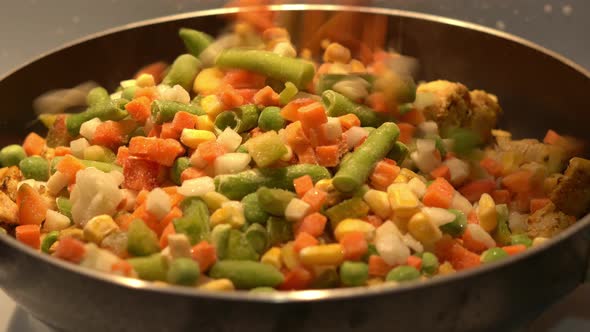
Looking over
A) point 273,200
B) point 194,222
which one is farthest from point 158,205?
point 273,200

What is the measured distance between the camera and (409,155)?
4.71 ft

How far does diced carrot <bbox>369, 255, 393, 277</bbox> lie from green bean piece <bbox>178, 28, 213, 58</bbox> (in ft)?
2.56

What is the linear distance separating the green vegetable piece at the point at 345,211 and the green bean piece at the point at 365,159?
0.09 feet

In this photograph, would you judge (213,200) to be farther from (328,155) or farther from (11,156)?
(11,156)

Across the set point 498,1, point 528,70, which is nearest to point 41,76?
point 528,70

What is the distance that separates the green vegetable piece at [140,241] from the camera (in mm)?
1147

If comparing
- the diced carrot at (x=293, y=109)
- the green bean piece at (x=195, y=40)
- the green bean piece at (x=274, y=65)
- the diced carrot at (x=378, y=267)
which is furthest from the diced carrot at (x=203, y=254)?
the green bean piece at (x=195, y=40)

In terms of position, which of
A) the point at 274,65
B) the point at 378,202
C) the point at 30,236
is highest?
the point at 274,65

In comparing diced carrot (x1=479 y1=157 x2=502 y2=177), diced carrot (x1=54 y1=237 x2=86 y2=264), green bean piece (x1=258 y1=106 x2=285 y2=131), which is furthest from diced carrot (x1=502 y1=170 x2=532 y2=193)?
diced carrot (x1=54 y1=237 x2=86 y2=264)

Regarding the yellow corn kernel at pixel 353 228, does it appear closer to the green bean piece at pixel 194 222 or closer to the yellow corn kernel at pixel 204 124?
the green bean piece at pixel 194 222

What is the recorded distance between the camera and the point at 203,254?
1.10 meters

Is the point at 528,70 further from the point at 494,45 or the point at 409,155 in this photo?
the point at 409,155

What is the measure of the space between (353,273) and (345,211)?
0.14 meters

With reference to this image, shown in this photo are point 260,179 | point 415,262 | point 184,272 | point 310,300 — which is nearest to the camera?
point 310,300
